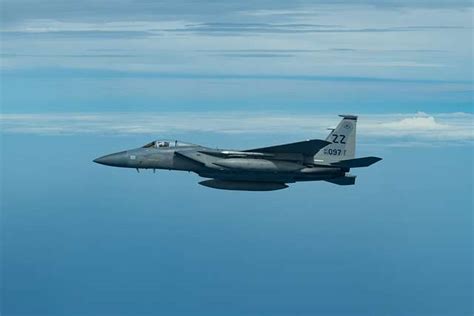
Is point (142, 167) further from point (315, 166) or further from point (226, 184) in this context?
point (315, 166)

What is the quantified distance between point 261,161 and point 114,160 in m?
4.25

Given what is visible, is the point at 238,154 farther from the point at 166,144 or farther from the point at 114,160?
the point at 114,160

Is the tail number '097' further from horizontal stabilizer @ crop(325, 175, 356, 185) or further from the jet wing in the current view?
the jet wing

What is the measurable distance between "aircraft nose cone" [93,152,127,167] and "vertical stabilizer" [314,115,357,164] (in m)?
5.43

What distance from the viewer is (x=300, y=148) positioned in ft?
73.4

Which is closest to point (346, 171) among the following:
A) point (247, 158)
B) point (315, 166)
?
point (315, 166)

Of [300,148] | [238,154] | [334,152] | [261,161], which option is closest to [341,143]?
[334,152]

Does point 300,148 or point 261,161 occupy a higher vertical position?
point 300,148

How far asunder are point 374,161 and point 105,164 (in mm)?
7580

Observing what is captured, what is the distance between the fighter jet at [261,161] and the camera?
73.2 ft

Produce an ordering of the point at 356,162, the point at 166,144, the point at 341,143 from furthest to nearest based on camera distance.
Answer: the point at 341,143, the point at 166,144, the point at 356,162

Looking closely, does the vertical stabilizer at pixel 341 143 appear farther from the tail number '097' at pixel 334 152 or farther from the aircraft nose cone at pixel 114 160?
the aircraft nose cone at pixel 114 160

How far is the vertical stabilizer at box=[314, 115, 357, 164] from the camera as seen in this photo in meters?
23.1

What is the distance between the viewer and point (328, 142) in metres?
22.2
